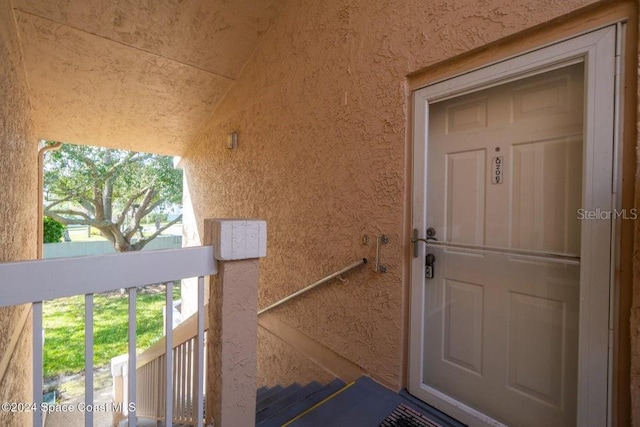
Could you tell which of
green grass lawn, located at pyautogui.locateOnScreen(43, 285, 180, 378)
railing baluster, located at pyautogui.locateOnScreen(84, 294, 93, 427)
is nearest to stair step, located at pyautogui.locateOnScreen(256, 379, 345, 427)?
railing baluster, located at pyautogui.locateOnScreen(84, 294, 93, 427)

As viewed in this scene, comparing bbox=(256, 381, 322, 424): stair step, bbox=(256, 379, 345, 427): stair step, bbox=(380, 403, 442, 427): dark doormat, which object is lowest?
bbox=(256, 381, 322, 424): stair step

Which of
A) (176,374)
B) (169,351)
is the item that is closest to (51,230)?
(176,374)

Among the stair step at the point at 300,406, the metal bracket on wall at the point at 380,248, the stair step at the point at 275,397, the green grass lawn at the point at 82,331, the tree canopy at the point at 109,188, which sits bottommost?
the green grass lawn at the point at 82,331

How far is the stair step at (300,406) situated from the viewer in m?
2.02

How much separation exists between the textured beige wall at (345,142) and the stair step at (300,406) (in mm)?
293

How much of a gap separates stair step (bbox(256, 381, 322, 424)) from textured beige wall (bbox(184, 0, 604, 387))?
42cm

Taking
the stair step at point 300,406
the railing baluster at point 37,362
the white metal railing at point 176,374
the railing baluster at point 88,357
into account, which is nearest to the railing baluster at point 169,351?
the railing baluster at point 88,357

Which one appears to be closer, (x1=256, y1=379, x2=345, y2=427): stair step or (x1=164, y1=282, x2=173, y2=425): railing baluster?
(x1=164, y1=282, x2=173, y2=425): railing baluster

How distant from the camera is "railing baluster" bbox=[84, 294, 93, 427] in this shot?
104 cm

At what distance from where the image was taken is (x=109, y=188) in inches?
402

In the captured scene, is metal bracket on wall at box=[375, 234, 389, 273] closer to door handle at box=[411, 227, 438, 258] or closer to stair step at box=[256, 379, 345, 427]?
door handle at box=[411, 227, 438, 258]

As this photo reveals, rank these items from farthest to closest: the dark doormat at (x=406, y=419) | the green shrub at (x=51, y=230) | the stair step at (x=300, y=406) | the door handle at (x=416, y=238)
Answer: the green shrub at (x=51, y=230)
the door handle at (x=416, y=238)
the stair step at (x=300, y=406)
the dark doormat at (x=406, y=419)

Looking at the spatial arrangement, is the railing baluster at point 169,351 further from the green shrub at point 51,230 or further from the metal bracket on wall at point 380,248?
the green shrub at point 51,230

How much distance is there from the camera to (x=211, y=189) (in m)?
5.20
